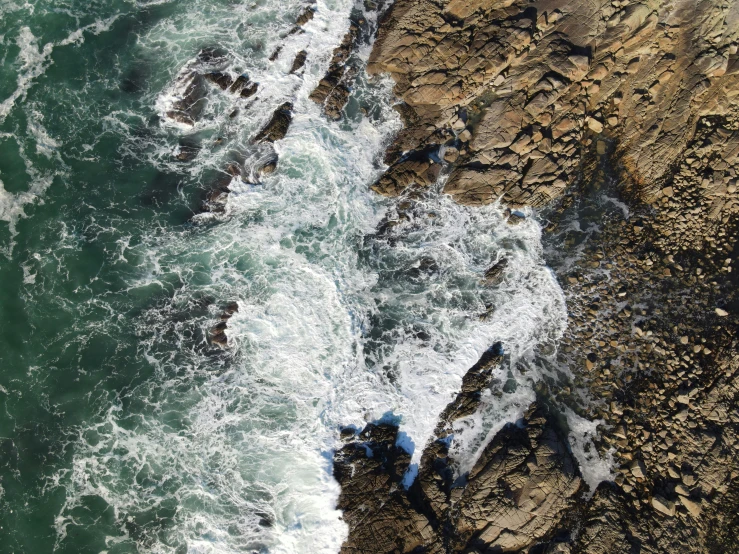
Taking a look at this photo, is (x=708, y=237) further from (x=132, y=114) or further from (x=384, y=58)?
(x=132, y=114)

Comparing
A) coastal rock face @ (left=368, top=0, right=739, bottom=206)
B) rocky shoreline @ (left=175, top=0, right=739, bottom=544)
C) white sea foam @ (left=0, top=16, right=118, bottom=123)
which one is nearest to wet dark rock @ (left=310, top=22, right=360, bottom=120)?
rocky shoreline @ (left=175, top=0, right=739, bottom=544)

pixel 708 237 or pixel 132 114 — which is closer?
pixel 708 237

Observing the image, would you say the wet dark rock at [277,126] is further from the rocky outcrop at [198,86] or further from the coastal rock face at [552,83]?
the coastal rock face at [552,83]

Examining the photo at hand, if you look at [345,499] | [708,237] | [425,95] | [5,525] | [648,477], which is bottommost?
[5,525]

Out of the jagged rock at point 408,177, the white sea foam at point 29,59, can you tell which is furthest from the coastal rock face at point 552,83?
the white sea foam at point 29,59

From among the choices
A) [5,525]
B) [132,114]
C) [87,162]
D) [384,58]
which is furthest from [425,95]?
[5,525]

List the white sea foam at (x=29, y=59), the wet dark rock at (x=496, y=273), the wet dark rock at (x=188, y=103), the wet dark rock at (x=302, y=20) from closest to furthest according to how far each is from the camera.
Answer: the wet dark rock at (x=496, y=273), the white sea foam at (x=29, y=59), the wet dark rock at (x=188, y=103), the wet dark rock at (x=302, y=20)

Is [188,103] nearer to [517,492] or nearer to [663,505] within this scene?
[517,492]
